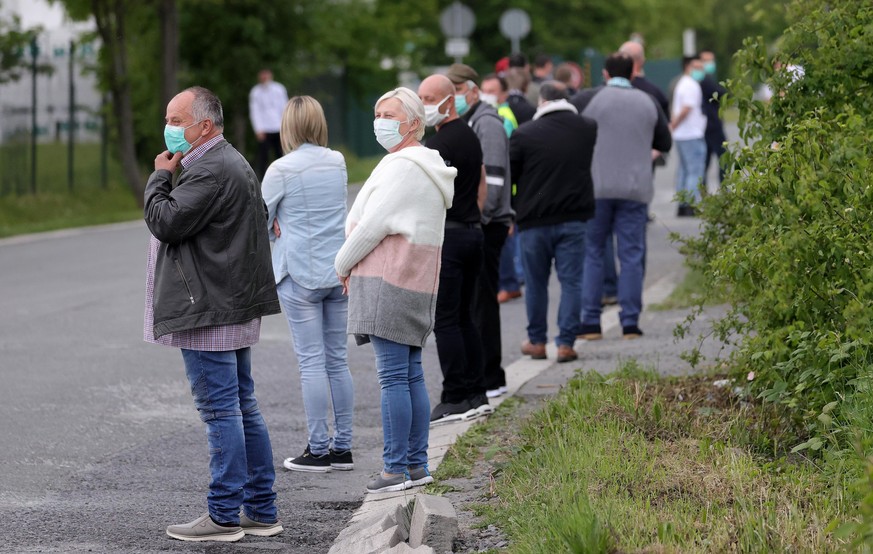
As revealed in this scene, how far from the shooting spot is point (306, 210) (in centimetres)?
745

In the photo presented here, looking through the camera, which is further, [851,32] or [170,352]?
[170,352]

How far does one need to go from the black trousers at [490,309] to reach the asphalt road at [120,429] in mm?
585

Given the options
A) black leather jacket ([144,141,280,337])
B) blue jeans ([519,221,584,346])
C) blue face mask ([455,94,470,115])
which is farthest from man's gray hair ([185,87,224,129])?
blue jeans ([519,221,584,346])

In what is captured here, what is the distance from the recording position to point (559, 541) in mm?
4855

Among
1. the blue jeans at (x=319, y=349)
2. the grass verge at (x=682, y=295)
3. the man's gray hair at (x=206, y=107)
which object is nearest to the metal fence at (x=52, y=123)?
the grass verge at (x=682, y=295)

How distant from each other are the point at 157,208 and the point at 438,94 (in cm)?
248

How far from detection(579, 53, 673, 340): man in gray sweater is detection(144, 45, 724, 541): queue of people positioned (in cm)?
1

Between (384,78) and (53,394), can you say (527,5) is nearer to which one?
(384,78)

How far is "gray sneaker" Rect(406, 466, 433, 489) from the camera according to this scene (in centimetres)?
669

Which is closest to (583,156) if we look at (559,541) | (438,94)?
(438,94)

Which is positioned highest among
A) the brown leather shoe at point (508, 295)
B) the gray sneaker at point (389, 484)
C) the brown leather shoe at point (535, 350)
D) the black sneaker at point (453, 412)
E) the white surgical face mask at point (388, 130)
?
the white surgical face mask at point (388, 130)

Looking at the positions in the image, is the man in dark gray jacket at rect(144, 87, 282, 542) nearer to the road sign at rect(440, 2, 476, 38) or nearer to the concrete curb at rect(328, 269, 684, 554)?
the concrete curb at rect(328, 269, 684, 554)

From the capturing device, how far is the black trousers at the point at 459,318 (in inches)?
317

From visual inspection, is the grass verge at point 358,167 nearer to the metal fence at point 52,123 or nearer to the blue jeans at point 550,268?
the metal fence at point 52,123
